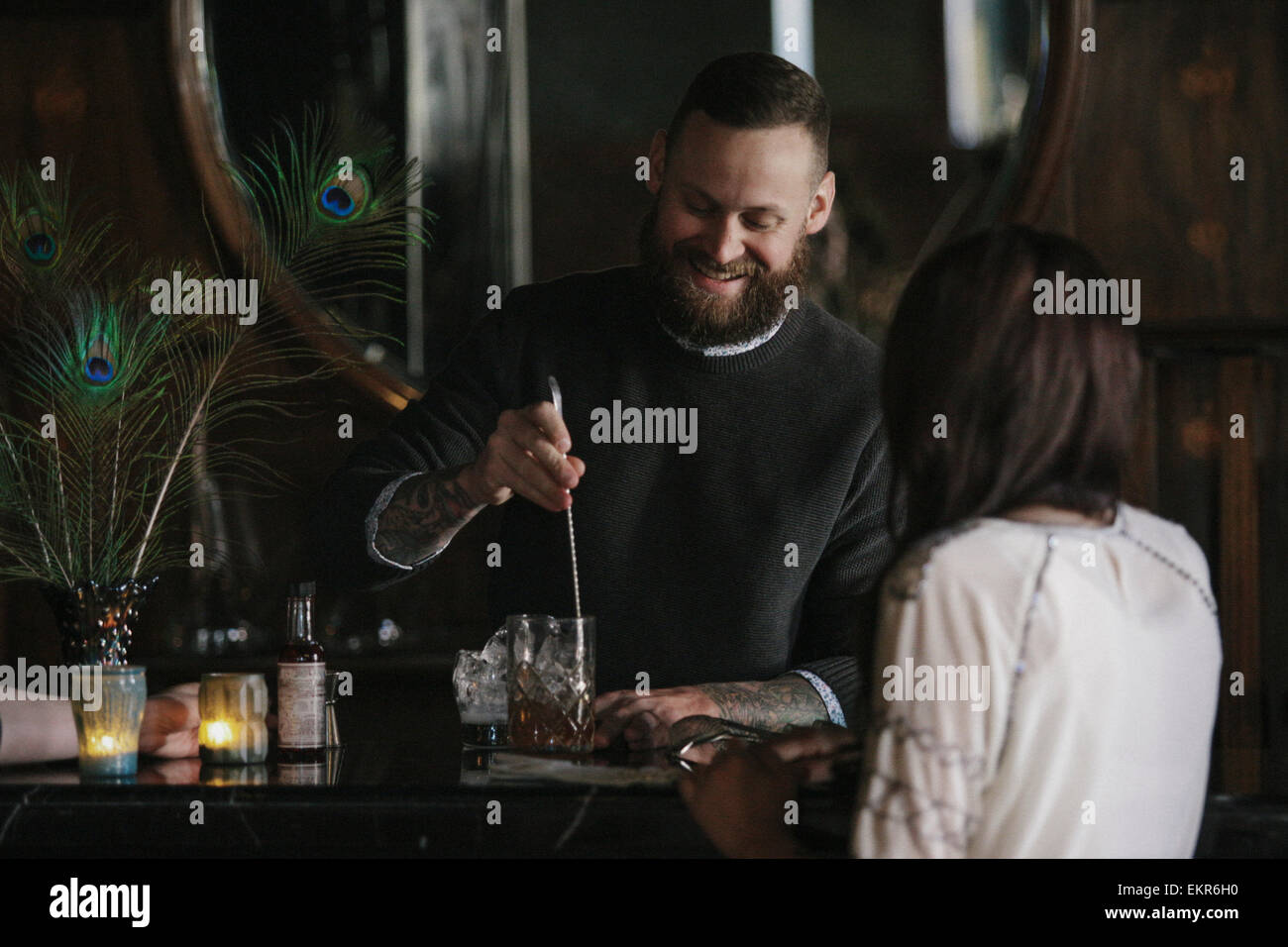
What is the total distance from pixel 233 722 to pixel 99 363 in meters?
0.68

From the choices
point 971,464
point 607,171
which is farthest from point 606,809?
point 607,171

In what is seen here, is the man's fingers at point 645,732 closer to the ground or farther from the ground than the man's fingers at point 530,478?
closer to the ground

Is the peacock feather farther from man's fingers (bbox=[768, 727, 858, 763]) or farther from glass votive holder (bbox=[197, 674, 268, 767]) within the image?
man's fingers (bbox=[768, 727, 858, 763])

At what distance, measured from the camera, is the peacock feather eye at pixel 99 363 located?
6.33ft

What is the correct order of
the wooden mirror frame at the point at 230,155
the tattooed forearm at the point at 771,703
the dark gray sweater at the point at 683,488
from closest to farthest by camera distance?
the tattooed forearm at the point at 771,703 → the dark gray sweater at the point at 683,488 → the wooden mirror frame at the point at 230,155

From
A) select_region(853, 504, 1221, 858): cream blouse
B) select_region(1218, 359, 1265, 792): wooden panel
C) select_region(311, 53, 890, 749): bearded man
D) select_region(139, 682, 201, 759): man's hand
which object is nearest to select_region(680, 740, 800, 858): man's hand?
select_region(853, 504, 1221, 858): cream blouse

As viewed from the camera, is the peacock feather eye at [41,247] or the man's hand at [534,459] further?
the peacock feather eye at [41,247]

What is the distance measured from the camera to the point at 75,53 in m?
3.08

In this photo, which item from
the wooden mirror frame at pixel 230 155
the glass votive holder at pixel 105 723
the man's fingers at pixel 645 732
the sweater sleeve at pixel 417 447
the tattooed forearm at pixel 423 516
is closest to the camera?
the glass votive holder at pixel 105 723

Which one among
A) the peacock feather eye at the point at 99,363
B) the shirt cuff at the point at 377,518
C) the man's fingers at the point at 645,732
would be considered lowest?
the man's fingers at the point at 645,732

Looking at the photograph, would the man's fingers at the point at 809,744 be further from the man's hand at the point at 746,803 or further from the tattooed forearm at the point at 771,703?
the tattooed forearm at the point at 771,703

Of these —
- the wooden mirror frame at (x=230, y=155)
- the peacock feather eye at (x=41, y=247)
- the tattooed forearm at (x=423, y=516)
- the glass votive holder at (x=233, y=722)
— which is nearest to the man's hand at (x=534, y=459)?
the tattooed forearm at (x=423, y=516)

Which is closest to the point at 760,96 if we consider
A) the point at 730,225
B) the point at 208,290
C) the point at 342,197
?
the point at 730,225
